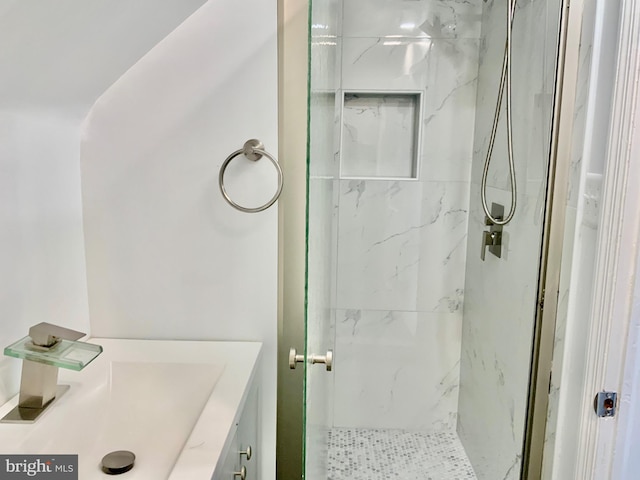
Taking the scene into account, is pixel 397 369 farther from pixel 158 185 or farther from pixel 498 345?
pixel 158 185

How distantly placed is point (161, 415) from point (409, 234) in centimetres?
136

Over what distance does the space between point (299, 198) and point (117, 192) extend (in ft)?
1.74

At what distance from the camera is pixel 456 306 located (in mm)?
2307

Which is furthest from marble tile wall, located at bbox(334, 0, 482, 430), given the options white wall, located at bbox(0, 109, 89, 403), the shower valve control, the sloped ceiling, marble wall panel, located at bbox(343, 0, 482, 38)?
white wall, located at bbox(0, 109, 89, 403)

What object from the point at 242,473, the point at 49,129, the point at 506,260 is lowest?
the point at 242,473

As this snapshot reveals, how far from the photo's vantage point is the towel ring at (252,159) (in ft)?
4.52

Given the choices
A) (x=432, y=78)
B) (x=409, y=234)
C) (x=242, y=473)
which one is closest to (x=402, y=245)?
(x=409, y=234)

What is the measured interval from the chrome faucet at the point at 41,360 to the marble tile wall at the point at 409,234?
4.31 ft

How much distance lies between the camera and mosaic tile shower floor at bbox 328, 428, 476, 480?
6.86ft

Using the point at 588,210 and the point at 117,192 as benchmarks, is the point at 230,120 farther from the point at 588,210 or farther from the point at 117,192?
the point at 588,210

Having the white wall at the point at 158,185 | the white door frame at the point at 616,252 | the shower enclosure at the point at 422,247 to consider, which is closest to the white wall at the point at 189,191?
the white wall at the point at 158,185

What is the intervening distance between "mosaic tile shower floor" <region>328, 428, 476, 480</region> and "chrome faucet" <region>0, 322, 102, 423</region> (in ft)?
4.23

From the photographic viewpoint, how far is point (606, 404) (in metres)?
1.12

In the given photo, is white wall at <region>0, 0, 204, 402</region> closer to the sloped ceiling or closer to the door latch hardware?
the sloped ceiling
